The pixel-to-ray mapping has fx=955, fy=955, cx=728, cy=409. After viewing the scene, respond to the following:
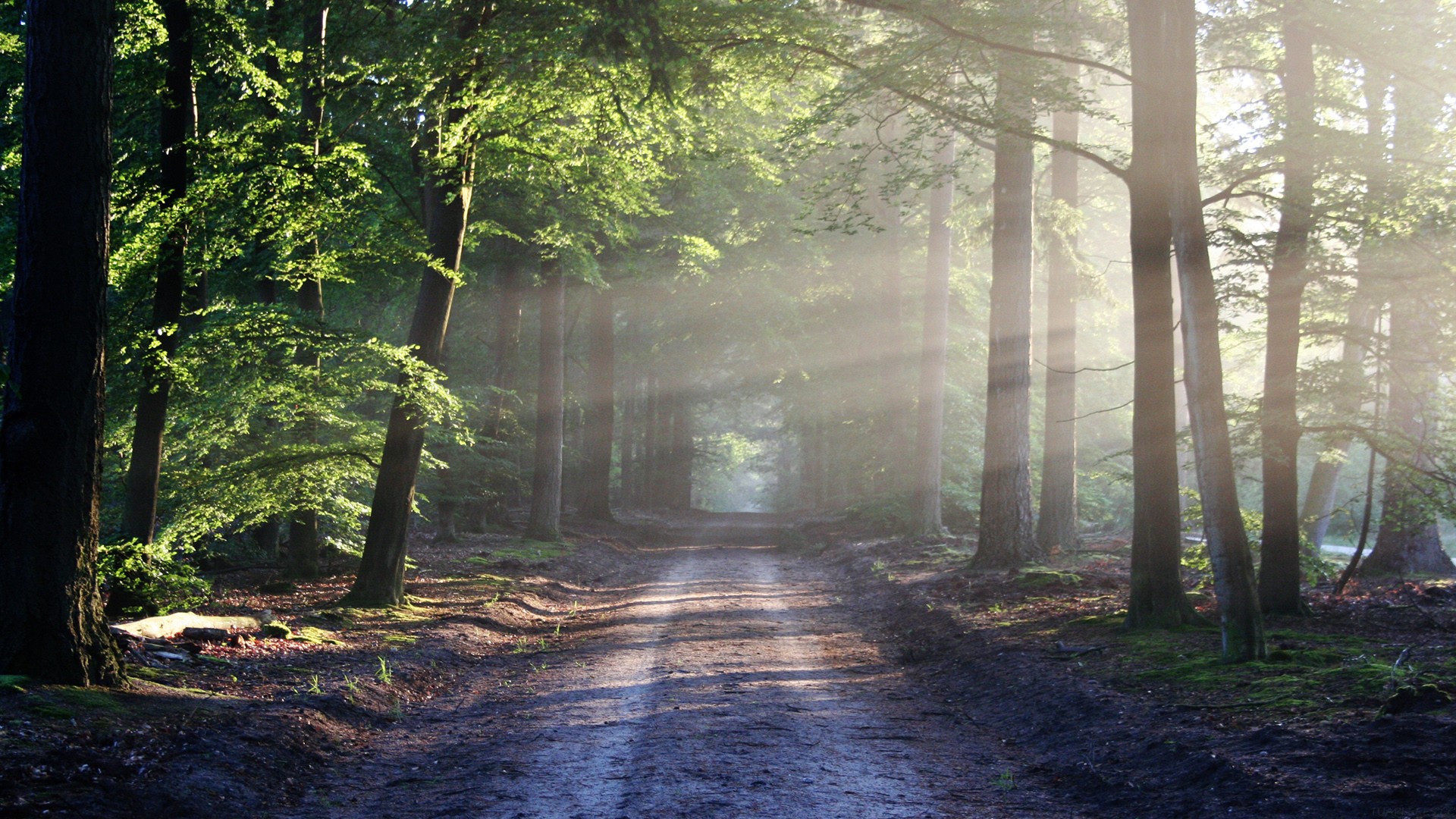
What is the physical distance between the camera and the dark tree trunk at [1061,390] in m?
18.8

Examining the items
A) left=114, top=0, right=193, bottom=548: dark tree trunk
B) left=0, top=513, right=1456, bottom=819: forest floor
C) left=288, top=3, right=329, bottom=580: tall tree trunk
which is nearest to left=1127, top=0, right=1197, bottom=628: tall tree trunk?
left=0, top=513, right=1456, bottom=819: forest floor

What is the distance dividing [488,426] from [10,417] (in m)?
16.4

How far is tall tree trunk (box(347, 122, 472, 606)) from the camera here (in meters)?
12.4

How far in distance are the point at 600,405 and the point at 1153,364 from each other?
21655 millimetres

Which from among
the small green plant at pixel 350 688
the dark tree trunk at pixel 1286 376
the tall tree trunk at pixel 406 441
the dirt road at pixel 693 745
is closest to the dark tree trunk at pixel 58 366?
the small green plant at pixel 350 688

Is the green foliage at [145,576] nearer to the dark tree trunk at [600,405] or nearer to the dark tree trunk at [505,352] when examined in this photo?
the dark tree trunk at [505,352]

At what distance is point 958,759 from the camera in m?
6.68

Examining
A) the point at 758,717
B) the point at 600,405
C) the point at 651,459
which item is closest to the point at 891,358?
the point at 600,405

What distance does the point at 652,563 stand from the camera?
22.0m

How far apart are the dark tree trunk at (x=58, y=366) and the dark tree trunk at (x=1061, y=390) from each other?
1559 cm

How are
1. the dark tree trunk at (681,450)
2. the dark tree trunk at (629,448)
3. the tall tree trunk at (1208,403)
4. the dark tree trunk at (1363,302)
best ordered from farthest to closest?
the dark tree trunk at (629,448) → the dark tree trunk at (681,450) → the dark tree trunk at (1363,302) → the tall tree trunk at (1208,403)

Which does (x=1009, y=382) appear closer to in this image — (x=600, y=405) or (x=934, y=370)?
(x=934, y=370)

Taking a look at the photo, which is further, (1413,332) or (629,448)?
(629,448)

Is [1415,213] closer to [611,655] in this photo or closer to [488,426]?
[611,655]
